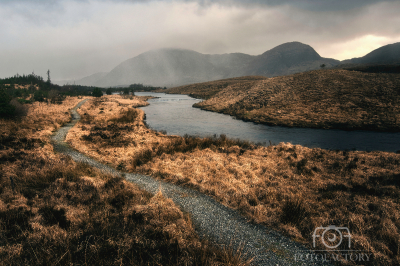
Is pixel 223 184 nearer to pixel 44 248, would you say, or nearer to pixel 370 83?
pixel 44 248

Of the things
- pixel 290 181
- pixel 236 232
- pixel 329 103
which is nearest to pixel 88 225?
pixel 236 232

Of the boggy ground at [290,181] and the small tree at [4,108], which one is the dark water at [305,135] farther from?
the small tree at [4,108]

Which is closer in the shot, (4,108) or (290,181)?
(290,181)

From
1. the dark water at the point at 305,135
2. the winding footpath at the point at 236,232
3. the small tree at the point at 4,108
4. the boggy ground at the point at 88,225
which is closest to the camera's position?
the boggy ground at the point at 88,225

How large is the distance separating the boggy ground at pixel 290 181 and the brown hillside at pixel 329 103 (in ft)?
55.2

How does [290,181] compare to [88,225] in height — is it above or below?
below

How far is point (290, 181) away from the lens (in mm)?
10516

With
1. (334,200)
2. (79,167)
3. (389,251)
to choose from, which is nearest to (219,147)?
(334,200)

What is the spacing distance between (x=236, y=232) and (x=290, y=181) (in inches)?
236

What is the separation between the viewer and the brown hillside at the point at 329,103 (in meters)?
27.9

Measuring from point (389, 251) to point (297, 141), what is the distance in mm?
18697

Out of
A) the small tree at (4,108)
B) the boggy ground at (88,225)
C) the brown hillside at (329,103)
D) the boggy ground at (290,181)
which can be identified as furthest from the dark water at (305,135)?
the small tree at (4,108)

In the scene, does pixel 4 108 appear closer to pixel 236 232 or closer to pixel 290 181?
pixel 236 232

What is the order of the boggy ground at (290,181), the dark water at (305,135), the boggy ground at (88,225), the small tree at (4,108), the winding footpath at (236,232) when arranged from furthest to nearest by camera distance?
1. the small tree at (4,108)
2. the dark water at (305,135)
3. the boggy ground at (290,181)
4. the winding footpath at (236,232)
5. the boggy ground at (88,225)
